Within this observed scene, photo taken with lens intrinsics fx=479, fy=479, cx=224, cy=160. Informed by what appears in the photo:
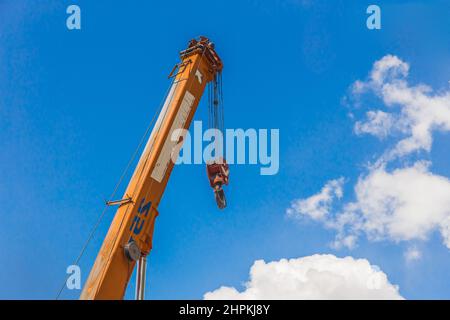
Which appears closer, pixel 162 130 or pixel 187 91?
pixel 162 130

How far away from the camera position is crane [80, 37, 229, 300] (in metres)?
10.9

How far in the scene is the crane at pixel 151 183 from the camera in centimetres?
1088

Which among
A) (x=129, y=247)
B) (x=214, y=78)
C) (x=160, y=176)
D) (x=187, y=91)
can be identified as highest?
(x=214, y=78)

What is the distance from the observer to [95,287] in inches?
413

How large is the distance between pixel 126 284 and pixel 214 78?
7.49 metres

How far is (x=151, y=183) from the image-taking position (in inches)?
485
